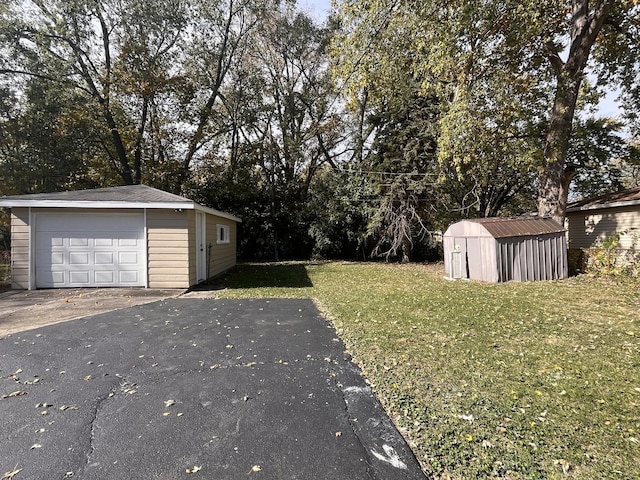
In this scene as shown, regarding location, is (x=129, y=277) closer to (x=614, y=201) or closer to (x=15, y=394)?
(x=15, y=394)

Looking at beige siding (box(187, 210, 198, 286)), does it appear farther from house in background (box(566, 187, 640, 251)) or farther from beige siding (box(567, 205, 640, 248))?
beige siding (box(567, 205, 640, 248))

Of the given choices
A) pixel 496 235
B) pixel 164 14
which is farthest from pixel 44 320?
pixel 164 14

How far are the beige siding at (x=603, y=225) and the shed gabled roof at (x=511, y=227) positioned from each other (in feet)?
9.75

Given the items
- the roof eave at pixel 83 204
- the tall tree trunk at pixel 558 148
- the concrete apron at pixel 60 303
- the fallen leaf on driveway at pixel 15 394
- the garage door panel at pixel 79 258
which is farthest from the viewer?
the tall tree trunk at pixel 558 148

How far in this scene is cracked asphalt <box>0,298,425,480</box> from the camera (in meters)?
2.23

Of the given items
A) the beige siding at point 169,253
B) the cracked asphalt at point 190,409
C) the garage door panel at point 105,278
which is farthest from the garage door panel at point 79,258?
the cracked asphalt at point 190,409

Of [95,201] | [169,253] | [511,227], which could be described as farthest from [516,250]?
[95,201]

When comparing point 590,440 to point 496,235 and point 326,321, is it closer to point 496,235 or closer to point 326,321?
point 326,321

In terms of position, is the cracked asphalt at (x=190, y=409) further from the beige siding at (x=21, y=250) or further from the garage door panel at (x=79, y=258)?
the beige siding at (x=21, y=250)

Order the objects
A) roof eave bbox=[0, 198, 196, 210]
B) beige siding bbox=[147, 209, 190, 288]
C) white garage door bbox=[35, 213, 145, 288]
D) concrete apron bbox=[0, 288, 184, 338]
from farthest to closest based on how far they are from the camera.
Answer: beige siding bbox=[147, 209, 190, 288]
white garage door bbox=[35, 213, 145, 288]
roof eave bbox=[0, 198, 196, 210]
concrete apron bbox=[0, 288, 184, 338]

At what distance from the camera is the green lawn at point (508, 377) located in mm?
2248

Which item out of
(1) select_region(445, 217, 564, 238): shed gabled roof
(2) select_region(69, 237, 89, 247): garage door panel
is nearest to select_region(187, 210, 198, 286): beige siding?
(2) select_region(69, 237, 89, 247): garage door panel

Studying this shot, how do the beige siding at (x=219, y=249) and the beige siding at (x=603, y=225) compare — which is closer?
the beige siding at (x=219, y=249)

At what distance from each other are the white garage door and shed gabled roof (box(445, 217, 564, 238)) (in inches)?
375
